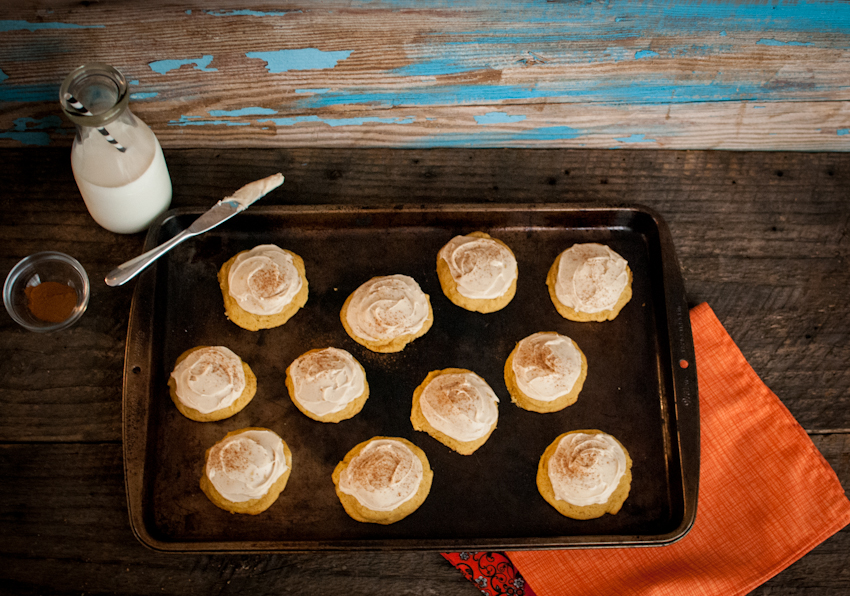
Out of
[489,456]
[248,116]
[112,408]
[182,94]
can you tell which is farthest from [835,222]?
[112,408]

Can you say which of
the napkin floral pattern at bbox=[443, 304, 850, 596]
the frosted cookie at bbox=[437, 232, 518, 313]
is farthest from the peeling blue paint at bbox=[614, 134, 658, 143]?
the napkin floral pattern at bbox=[443, 304, 850, 596]

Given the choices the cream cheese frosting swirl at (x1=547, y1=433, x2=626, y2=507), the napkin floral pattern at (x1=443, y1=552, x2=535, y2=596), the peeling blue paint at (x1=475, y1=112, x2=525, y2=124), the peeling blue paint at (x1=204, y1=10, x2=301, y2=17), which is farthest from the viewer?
the peeling blue paint at (x1=475, y1=112, x2=525, y2=124)

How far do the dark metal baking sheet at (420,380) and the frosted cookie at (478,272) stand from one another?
0.15 ft

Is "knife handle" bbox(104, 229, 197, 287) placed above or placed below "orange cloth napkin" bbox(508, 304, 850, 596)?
above

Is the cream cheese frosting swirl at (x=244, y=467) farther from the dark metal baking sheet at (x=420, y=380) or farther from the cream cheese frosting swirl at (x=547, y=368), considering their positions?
the cream cheese frosting swirl at (x=547, y=368)

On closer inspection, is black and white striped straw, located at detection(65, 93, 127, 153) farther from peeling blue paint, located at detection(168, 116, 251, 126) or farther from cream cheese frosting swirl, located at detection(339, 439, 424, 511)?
cream cheese frosting swirl, located at detection(339, 439, 424, 511)

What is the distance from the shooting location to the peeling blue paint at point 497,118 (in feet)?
6.39

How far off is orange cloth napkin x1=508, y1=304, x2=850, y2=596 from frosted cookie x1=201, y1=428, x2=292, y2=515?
2.55ft

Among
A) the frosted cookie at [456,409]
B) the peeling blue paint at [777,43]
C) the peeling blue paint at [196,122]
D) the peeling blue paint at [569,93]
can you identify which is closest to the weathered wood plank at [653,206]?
the peeling blue paint at [196,122]

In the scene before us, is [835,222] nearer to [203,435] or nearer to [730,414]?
[730,414]

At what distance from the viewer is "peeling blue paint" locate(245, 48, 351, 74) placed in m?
1.72

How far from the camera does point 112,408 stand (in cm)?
186

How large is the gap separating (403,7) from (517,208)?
2.25 ft

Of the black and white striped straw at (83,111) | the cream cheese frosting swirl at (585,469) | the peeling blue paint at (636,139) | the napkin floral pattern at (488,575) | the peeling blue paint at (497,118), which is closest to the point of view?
the black and white striped straw at (83,111)
